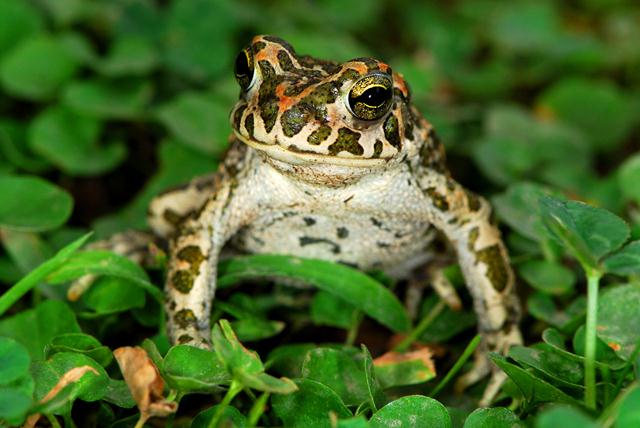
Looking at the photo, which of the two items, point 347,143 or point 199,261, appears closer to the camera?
point 347,143

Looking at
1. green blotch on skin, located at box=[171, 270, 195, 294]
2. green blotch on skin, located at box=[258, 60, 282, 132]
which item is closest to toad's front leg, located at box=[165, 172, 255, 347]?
green blotch on skin, located at box=[171, 270, 195, 294]

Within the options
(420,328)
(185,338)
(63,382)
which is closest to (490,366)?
(420,328)

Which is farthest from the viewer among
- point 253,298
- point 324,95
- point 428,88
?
point 428,88

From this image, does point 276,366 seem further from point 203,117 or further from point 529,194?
point 203,117

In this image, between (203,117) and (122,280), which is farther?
(203,117)

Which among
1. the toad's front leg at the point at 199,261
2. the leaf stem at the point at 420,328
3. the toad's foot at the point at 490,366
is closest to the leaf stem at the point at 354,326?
the leaf stem at the point at 420,328

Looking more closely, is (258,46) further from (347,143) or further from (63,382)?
(63,382)

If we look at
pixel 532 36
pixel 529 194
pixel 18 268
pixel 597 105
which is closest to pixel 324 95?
pixel 529 194
